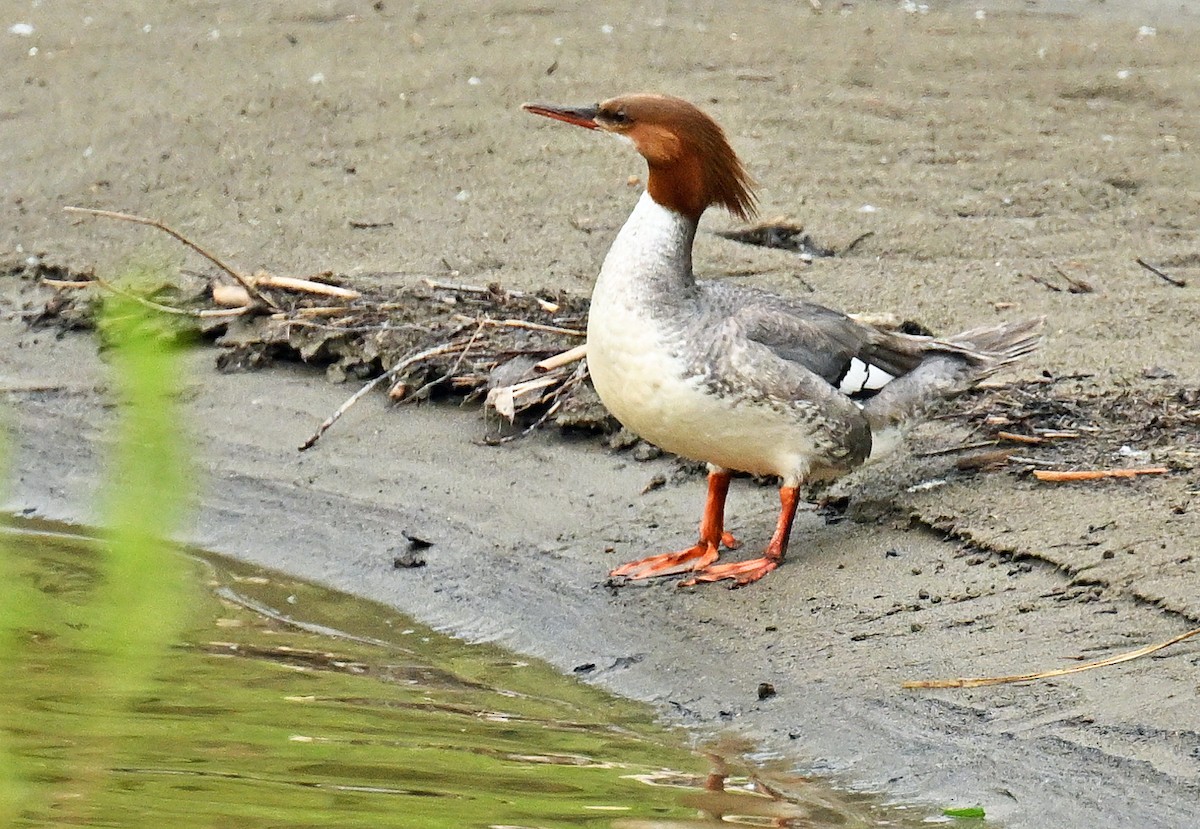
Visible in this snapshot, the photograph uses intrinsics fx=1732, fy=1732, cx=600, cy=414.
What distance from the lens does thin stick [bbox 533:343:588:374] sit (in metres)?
5.76

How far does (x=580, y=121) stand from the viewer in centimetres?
490

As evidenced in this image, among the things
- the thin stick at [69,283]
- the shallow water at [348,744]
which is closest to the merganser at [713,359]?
the shallow water at [348,744]

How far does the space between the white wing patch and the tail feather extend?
3 centimetres

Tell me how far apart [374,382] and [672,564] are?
1.58 m

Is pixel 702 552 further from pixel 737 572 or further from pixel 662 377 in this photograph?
pixel 662 377

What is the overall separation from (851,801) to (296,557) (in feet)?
7.78

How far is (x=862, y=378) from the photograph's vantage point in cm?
499

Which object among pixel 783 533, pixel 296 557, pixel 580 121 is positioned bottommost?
pixel 296 557

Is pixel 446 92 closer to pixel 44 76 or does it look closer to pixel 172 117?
pixel 172 117

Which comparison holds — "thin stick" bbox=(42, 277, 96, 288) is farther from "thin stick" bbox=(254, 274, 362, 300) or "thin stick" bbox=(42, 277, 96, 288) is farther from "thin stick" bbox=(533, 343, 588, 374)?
"thin stick" bbox=(533, 343, 588, 374)

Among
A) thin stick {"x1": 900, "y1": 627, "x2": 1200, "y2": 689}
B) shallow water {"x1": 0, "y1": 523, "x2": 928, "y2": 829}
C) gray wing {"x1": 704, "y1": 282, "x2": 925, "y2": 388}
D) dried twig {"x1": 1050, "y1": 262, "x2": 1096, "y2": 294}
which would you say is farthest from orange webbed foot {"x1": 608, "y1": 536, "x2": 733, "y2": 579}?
dried twig {"x1": 1050, "y1": 262, "x2": 1096, "y2": 294}

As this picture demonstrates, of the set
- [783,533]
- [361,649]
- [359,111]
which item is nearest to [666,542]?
[783,533]

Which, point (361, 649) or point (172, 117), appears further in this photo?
point (172, 117)

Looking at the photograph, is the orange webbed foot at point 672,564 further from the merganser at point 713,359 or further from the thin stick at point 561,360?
the thin stick at point 561,360
